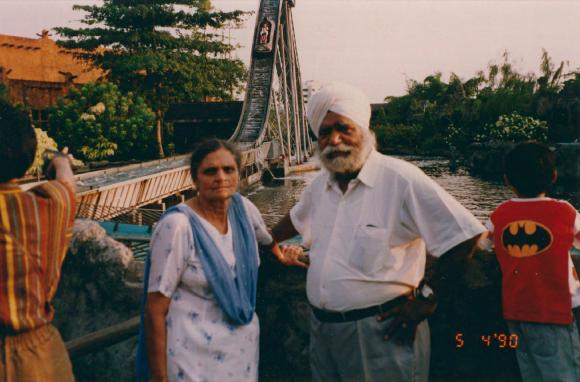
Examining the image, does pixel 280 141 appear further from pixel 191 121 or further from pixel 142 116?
pixel 142 116

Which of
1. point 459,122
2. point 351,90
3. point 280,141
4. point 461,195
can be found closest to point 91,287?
point 351,90

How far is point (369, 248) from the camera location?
6.38 feet

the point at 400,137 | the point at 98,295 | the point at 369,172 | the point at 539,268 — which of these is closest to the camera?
the point at 369,172

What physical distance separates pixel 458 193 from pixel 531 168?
74.6ft

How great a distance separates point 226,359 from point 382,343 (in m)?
0.58

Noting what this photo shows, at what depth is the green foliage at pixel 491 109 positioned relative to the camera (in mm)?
31047

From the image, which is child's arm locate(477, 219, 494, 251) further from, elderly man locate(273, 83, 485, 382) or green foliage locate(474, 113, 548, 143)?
green foliage locate(474, 113, 548, 143)

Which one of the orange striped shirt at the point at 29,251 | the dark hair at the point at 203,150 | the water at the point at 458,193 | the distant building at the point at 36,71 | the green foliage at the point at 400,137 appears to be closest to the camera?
the orange striped shirt at the point at 29,251

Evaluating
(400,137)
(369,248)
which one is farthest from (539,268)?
(400,137)

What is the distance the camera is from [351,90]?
7.00ft

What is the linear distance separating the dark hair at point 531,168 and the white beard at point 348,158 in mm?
688

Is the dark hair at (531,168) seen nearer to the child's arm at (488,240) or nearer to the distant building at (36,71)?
the child's arm at (488,240)

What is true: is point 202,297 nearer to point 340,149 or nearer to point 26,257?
point 26,257
